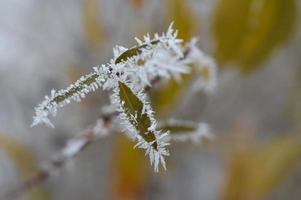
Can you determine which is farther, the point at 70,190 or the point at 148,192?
the point at 70,190

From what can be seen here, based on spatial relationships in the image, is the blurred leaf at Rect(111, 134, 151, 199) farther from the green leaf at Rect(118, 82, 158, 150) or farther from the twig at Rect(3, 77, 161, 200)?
the green leaf at Rect(118, 82, 158, 150)

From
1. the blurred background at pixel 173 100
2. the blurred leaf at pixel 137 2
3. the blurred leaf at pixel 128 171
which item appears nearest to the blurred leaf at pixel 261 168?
the blurred background at pixel 173 100


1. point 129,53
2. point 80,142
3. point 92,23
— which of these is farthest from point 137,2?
point 129,53

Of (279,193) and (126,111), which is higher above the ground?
(279,193)

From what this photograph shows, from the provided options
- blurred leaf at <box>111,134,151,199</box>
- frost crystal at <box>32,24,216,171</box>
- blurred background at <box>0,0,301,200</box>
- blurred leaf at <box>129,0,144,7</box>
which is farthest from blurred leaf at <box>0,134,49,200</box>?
frost crystal at <box>32,24,216,171</box>

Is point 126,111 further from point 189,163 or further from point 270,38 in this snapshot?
point 189,163

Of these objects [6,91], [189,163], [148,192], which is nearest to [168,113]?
[148,192]

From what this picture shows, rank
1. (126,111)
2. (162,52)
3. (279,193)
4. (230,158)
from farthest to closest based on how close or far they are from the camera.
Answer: (279,193)
(230,158)
(162,52)
(126,111)
